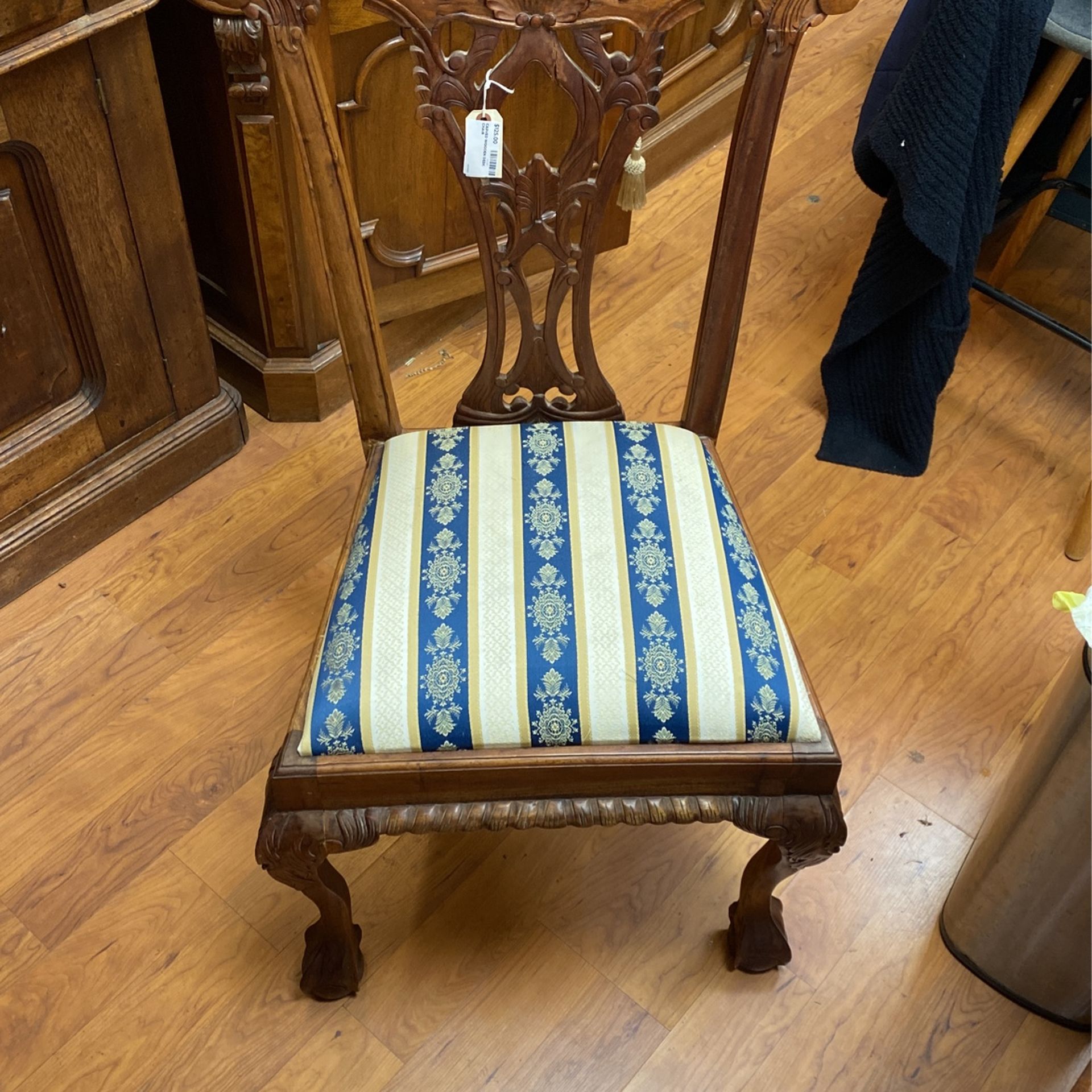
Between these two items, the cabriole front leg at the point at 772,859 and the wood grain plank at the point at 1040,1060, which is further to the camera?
the wood grain plank at the point at 1040,1060

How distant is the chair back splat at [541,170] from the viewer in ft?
3.28

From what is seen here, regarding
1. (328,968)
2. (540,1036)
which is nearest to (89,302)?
(328,968)

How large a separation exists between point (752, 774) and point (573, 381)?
1.50ft

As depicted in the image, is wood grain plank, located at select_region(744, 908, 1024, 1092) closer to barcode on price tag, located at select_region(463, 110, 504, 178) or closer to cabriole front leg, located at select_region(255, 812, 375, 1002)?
cabriole front leg, located at select_region(255, 812, 375, 1002)

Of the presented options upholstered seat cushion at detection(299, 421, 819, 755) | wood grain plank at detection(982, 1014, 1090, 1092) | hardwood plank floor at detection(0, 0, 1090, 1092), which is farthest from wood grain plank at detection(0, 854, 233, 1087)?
wood grain plank at detection(982, 1014, 1090, 1092)

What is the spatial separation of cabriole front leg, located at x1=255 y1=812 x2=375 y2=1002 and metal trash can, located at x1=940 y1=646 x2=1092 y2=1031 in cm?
66

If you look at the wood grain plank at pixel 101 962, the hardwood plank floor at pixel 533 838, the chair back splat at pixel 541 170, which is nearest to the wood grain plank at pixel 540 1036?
the hardwood plank floor at pixel 533 838

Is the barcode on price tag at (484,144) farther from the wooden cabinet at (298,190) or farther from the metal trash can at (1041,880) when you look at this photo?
the metal trash can at (1041,880)

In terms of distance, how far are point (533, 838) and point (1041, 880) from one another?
0.57 meters

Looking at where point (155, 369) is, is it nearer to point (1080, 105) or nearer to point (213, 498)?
point (213, 498)

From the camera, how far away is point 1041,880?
118cm

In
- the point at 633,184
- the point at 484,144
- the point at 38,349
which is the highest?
the point at 484,144

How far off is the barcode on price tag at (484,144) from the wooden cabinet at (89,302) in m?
0.52

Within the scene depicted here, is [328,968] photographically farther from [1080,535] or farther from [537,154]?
[1080,535]
